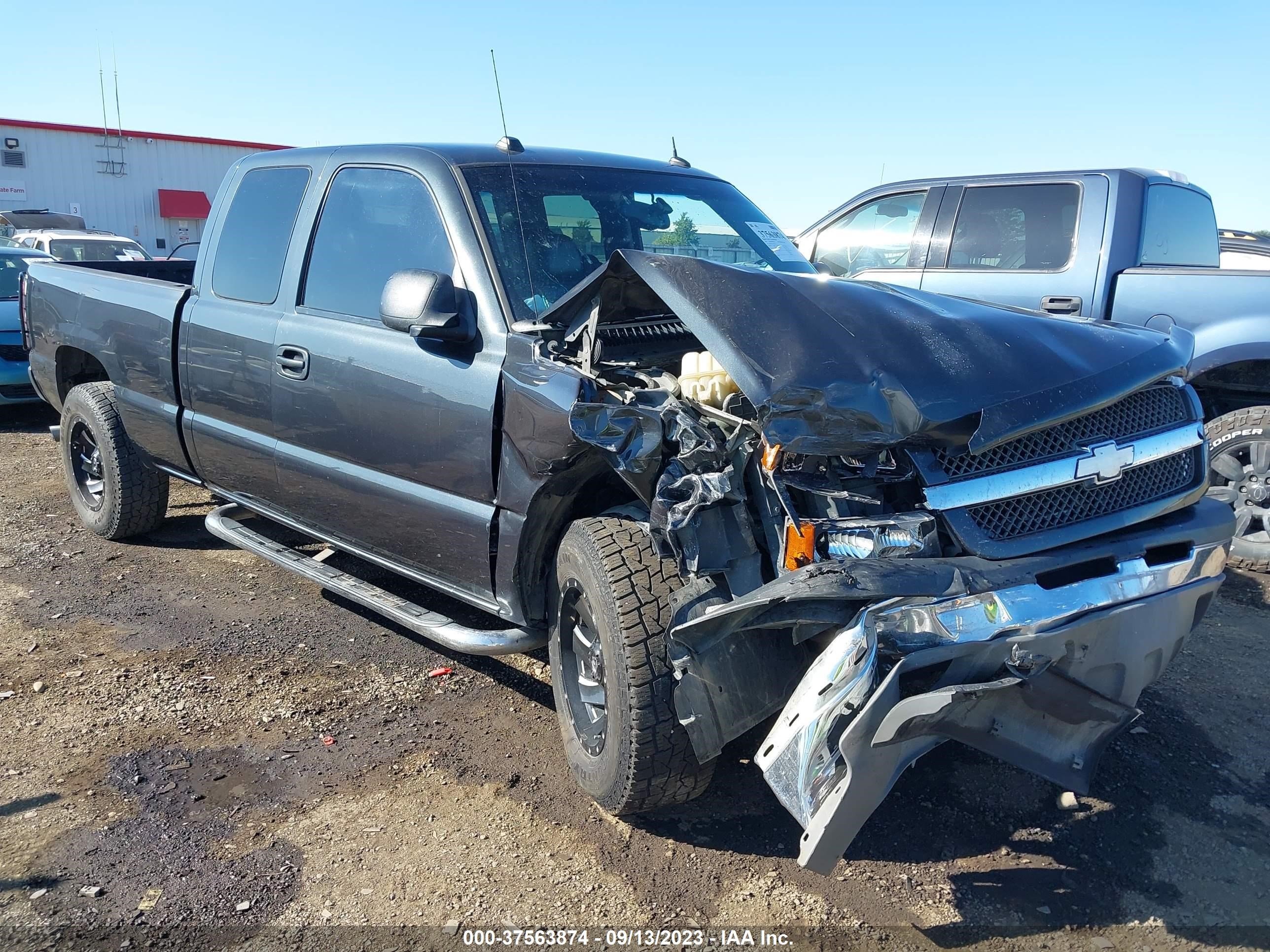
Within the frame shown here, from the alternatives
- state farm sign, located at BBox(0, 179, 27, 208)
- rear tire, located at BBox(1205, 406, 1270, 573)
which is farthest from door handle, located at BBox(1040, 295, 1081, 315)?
state farm sign, located at BBox(0, 179, 27, 208)

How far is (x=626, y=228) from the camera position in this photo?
3.87m

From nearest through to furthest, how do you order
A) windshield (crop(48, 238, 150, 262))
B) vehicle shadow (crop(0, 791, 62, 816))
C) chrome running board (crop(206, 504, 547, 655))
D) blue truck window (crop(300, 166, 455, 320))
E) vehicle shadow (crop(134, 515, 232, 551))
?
vehicle shadow (crop(0, 791, 62, 816))
chrome running board (crop(206, 504, 547, 655))
blue truck window (crop(300, 166, 455, 320))
vehicle shadow (crop(134, 515, 232, 551))
windshield (crop(48, 238, 150, 262))

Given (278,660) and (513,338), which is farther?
(278,660)

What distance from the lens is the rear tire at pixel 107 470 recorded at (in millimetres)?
5340

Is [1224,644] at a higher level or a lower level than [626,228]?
lower

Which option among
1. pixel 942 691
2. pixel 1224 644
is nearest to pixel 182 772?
pixel 942 691

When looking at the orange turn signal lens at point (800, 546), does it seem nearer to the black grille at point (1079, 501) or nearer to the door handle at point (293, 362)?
the black grille at point (1079, 501)

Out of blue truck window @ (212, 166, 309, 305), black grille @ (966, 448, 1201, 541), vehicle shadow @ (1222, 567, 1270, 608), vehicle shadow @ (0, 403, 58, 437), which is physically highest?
blue truck window @ (212, 166, 309, 305)

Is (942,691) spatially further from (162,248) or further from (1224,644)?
(162,248)

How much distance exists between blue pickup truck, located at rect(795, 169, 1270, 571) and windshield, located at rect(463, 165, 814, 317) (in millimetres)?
532

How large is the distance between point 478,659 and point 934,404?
2.42 m

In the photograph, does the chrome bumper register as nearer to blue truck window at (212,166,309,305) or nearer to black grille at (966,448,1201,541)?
black grille at (966,448,1201,541)

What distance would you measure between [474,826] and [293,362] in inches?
78.7

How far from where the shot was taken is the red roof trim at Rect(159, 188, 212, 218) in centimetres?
2744
